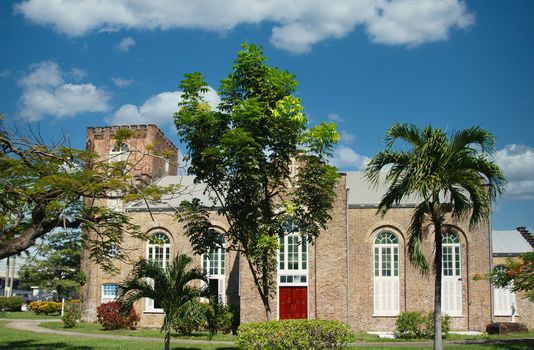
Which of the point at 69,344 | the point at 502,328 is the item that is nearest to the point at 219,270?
the point at 69,344

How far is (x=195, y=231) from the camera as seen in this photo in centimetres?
1664

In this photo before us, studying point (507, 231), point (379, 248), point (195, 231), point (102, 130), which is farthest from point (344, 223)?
point (102, 130)

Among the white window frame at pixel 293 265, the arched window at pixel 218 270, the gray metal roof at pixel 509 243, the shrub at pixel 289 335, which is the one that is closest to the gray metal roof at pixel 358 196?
the arched window at pixel 218 270

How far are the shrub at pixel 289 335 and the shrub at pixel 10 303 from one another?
3382 centimetres

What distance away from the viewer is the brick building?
25641mm

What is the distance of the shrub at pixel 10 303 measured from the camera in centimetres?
4334

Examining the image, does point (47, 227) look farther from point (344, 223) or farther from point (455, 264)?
point (455, 264)

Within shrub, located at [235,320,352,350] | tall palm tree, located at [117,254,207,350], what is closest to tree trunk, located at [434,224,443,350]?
shrub, located at [235,320,352,350]

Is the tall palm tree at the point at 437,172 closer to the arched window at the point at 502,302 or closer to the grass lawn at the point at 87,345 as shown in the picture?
the grass lawn at the point at 87,345

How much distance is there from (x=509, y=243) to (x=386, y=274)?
420 inches

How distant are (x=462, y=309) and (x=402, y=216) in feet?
17.6

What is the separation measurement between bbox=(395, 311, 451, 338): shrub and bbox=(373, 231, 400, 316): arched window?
1963mm

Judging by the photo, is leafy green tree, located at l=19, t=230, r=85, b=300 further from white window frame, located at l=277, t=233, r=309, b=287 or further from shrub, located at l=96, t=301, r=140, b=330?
white window frame, located at l=277, t=233, r=309, b=287

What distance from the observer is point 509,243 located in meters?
34.7
